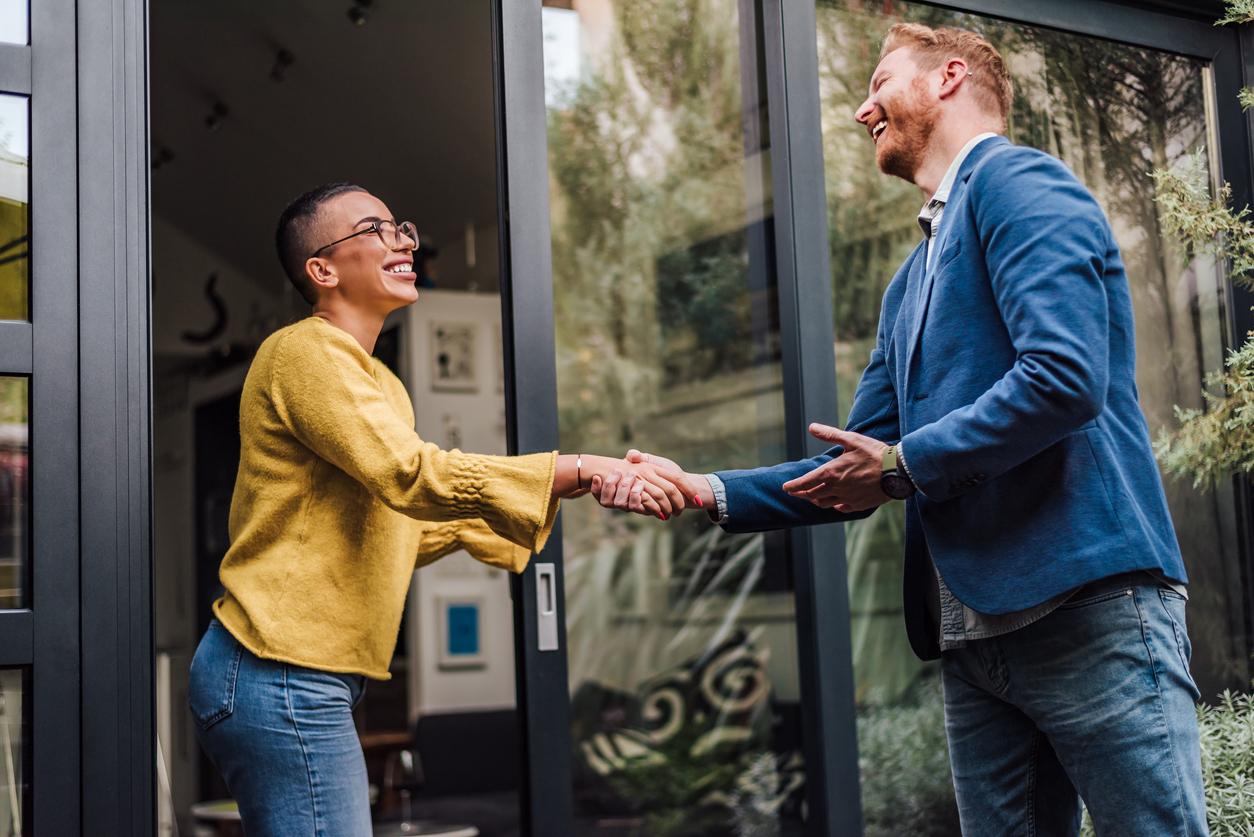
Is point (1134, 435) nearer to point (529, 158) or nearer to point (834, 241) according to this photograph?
point (529, 158)

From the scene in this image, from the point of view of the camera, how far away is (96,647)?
2.10 m

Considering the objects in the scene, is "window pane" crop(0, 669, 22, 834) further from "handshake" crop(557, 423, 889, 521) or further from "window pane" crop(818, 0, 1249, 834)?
"window pane" crop(818, 0, 1249, 834)

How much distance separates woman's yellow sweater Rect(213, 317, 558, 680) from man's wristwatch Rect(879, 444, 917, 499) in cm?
51

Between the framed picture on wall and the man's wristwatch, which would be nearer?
the man's wristwatch

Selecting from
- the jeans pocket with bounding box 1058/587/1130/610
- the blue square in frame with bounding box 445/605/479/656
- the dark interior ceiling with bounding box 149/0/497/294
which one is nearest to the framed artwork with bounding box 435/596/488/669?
the blue square in frame with bounding box 445/605/479/656

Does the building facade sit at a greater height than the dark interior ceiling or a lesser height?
lesser

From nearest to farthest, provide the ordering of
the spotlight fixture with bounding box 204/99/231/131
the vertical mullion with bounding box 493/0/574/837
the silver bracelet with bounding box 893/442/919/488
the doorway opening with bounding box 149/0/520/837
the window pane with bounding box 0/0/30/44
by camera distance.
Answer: the silver bracelet with bounding box 893/442/919/488 < the window pane with bounding box 0/0/30/44 < the vertical mullion with bounding box 493/0/574/837 < the doorway opening with bounding box 149/0/520/837 < the spotlight fixture with bounding box 204/99/231/131

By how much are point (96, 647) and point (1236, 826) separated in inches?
94.8

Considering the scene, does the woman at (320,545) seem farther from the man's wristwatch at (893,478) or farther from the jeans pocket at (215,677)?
the man's wristwatch at (893,478)

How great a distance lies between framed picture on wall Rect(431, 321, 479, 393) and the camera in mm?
6445

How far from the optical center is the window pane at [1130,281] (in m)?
3.38

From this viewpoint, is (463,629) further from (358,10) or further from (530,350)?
(530,350)

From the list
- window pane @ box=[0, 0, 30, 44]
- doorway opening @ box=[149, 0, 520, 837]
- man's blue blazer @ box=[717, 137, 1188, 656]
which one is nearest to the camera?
man's blue blazer @ box=[717, 137, 1188, 656]

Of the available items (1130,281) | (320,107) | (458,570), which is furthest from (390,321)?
(1130,281)
